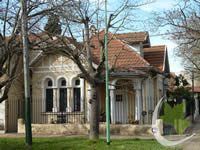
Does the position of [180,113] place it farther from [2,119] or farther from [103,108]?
[2,119]

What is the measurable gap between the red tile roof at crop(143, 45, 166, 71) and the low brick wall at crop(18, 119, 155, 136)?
753 cm

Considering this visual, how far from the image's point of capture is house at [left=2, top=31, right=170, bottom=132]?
20375 millimetres

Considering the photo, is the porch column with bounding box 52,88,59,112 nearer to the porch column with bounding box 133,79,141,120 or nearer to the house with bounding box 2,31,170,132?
the house with bounding box 2,31,170,132

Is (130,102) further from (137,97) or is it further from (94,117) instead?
(94,117)

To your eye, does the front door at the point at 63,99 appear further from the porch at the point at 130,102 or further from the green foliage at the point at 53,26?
the green foliage at the point at 53,26

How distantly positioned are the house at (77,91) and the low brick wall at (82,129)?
6.84 feet

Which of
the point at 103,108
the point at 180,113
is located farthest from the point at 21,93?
the point at 180,113

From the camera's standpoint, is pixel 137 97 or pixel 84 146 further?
pixel 137 97

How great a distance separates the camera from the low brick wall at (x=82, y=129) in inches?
667

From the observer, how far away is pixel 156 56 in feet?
81.1

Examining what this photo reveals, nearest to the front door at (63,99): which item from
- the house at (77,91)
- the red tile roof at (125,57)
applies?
the house at (77,91)

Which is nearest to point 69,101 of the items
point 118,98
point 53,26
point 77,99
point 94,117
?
point 77,99

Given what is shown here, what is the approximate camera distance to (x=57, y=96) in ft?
71.9

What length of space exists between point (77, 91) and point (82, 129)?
4.34 meters
